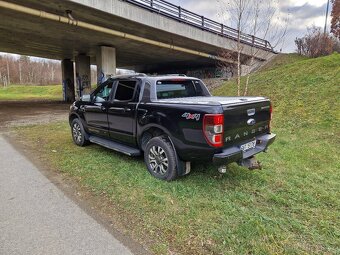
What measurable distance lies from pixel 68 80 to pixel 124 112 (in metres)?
26.2

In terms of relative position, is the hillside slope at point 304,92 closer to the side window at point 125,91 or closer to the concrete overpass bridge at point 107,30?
the concrete overpass bridge at point 107,30

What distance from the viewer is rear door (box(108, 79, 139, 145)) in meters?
4.94

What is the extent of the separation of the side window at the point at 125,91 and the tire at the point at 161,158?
1132mm

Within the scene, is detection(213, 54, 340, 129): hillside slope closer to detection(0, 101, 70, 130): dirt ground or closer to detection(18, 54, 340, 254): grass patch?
detection(18, 54, 340, 254): grass patch

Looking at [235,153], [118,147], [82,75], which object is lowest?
[118,147]

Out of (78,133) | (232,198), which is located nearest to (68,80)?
(78,133)

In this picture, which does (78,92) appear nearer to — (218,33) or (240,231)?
(218,33)

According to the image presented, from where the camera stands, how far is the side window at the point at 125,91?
5.07m

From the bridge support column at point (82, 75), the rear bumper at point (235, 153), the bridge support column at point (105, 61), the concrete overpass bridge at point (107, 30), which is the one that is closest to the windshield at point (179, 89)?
the rear bumper at point (235, 153)

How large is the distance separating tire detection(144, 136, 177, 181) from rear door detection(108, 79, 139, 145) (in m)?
0.59

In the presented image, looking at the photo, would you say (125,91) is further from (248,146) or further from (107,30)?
(107,30)

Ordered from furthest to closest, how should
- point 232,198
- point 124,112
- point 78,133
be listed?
point 78,133
point 124,112
point 232,198

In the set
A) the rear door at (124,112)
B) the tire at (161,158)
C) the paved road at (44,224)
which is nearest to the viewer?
the paved road at (44,224)

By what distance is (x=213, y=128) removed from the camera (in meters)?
3.58
